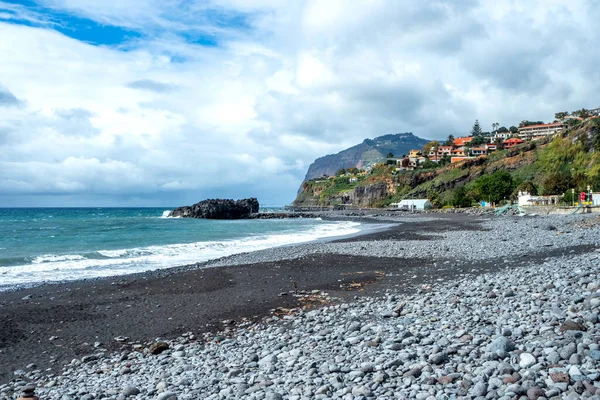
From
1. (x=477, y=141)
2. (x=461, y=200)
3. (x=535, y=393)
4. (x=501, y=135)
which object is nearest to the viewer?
(x=535, y=393)

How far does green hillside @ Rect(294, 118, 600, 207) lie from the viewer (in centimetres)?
7788

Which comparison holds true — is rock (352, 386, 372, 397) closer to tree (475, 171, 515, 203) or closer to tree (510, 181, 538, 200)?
tree (510, 181, 538, 200)

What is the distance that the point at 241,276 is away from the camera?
53.5ft

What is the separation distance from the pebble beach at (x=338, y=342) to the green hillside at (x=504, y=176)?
6792 centimetres

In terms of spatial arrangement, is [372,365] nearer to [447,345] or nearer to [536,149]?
[447,345]

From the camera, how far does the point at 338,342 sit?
6992 millimetres

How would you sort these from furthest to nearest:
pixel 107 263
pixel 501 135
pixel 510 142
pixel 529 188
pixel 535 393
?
1. pixel 501 135
2. pixel 510 142
3. pixel 529 188
4. pixel 107 263
5. pixel 535 393

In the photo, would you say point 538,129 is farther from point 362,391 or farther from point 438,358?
point 362,391

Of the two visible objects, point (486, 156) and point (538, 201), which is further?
point (486, 156)

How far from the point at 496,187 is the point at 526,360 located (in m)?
82.9

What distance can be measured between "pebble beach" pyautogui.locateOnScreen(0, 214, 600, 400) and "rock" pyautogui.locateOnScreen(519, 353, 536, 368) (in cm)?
1

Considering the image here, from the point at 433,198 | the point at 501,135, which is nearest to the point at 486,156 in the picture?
the point at 433,198

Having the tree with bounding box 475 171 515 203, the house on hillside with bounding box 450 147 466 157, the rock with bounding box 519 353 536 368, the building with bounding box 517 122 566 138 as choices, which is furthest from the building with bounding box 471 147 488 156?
the rock with bounding box 519 353 536 368

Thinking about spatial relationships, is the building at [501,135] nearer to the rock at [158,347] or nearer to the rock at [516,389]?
the rock at [158,347]
